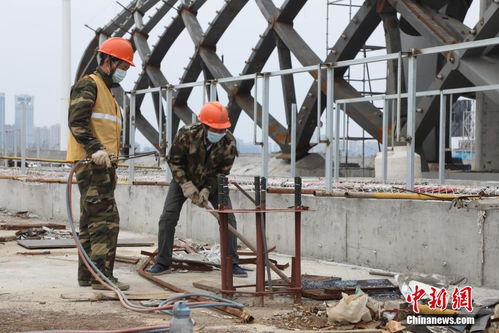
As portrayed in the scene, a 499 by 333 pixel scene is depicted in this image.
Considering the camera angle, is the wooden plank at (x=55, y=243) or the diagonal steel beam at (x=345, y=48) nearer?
the wooden plank at (x=55, y=243)

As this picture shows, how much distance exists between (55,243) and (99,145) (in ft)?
12.3

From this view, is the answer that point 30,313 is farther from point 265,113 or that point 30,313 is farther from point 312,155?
point 312,155

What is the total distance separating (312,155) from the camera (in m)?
17.7

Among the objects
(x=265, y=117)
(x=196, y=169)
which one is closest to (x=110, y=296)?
(x=196, y=169)

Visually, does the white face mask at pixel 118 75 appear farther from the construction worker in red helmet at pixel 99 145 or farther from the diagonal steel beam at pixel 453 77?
the diagonal steel beam at pixel 453 77

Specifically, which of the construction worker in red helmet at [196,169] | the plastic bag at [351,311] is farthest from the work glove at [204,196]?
the plastic bag at [351,311]

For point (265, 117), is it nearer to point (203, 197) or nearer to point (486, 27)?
point (203, 197)

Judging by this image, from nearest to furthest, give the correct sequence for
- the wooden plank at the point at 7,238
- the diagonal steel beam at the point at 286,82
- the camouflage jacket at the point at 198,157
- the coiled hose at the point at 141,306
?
1. the coiled hose at the point at 141,306
2. the camouflage jacket at the point at 198,157
3. the wooden plank at the point at 7,238
4. the diagonal steel beam at the point at 286,82

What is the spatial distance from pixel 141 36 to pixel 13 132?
5.42 metres

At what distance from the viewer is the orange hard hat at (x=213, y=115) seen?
6.81 meters

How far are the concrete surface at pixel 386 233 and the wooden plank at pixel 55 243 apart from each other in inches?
33.9

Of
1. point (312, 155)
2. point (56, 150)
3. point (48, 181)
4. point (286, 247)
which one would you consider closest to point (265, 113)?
point (286, 247)

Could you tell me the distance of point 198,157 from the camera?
7.26 m

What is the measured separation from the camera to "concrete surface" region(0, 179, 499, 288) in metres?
6.66
